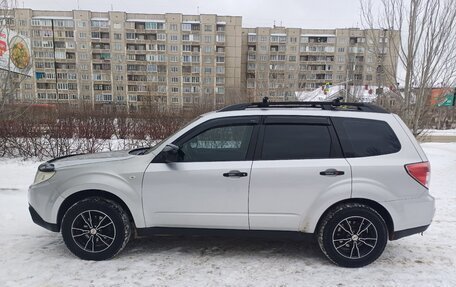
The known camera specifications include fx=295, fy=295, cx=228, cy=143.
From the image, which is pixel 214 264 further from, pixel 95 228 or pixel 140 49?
pixel 140 49

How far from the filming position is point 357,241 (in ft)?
11.2

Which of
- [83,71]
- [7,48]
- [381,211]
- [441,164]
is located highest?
[83,71]

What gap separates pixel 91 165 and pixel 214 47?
59.4m

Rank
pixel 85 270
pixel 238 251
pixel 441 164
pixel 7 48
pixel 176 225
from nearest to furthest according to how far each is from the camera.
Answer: pixel 85 270
pixel 176 225
pixel 238 251
pixel 7 48
pixel 441 164

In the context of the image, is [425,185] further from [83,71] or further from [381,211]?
[83,71]

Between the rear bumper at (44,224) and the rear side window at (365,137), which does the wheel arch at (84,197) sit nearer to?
the rear bumper at (44,224)

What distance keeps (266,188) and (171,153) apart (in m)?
1.16

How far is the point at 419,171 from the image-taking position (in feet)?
10.9

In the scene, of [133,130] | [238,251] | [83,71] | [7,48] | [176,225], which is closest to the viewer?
[176,225]

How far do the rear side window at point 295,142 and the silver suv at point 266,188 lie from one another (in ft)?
0.04

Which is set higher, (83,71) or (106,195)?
(83,71)

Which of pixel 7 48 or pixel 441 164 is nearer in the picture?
pixel 7 48

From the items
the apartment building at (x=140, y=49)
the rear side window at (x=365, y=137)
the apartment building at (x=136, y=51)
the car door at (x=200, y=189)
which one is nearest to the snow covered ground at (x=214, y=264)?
the car door at (x=200, y=189)

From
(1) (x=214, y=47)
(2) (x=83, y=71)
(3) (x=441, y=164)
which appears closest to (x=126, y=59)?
(2) (x=83, y=71)
